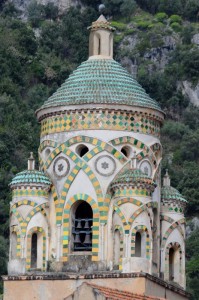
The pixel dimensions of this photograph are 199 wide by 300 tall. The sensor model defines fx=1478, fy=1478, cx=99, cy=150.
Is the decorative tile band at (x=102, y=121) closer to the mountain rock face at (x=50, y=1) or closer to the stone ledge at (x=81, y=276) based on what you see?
the stone ledge at (x=81, y=276)

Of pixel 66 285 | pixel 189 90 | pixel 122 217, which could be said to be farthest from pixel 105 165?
pixel 189 90

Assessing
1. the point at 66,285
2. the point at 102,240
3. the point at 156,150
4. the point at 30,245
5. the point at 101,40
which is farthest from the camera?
the point at 101,40

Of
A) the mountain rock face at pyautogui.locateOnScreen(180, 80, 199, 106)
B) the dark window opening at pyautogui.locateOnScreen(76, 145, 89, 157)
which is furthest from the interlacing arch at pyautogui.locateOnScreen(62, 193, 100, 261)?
the mountain rock face at pyautogui.locateOnScreen(180, 80, 199, 106)

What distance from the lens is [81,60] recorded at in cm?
11581

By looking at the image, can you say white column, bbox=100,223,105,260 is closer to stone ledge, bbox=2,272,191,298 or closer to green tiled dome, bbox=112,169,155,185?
stone ledge, bbox=2,272,191,298

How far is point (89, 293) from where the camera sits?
29.3m

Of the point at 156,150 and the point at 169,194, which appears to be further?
the point at 169,194

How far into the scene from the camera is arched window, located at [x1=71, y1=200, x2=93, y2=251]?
1251 inches

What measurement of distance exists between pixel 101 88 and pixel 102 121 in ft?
2.76

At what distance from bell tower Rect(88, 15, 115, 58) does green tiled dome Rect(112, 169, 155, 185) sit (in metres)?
3.35

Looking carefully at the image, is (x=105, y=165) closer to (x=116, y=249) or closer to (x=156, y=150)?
(x=156, y=150)

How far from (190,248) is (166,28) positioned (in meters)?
48.5

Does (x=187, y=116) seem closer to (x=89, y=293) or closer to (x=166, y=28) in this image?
(x=166, y=28)

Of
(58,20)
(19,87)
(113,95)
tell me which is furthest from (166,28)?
(113,95)
